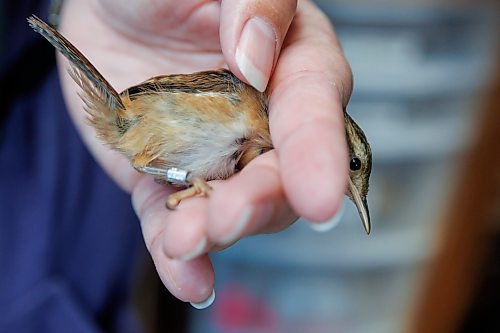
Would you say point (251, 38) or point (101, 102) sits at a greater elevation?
point (251, 38)

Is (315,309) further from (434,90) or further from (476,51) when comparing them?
(476,51)

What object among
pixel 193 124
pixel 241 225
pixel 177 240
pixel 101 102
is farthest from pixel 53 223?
pixel 241 225

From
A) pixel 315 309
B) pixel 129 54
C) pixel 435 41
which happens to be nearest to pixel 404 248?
pixel 315 309

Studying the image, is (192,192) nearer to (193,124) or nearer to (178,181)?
(178,181)

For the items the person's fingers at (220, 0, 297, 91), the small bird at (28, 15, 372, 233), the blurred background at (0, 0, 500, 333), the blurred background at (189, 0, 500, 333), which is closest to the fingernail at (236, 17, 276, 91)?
the person's fingers at (220, 0, 297, 91)

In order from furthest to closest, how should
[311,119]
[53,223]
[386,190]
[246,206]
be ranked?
1. [386,190]
2. [53,223]
3. [311,119]
4. [246,206]

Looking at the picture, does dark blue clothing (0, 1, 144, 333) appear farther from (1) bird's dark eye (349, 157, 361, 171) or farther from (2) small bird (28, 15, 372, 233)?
(1) bird's dark eye (349, 157, 361, 171)

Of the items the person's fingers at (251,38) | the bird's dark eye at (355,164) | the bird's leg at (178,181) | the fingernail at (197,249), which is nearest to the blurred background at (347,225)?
the bird's leg at (178,181)
